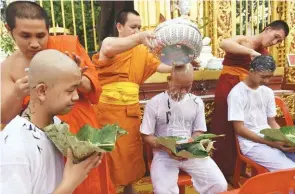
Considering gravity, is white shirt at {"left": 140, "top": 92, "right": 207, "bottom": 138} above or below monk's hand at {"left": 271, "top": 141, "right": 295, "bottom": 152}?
above

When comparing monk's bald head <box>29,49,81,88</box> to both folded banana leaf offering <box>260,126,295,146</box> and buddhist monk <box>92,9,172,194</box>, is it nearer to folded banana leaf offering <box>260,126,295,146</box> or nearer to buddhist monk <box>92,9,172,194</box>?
buddhist monk <box>92,9,172,194</box>

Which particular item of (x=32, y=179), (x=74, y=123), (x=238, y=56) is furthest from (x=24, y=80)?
(x=238, y=56)

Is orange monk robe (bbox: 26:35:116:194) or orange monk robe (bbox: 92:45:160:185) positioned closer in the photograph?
orange monk robe (bbox: 26:35:116:194)

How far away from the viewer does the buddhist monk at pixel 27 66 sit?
1.58 meters

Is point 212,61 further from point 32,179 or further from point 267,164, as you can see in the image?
point 32,179

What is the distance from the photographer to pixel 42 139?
3.95 feet

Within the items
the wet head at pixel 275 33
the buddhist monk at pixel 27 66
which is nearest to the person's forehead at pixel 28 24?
the buddhist monk at pixel 27 66

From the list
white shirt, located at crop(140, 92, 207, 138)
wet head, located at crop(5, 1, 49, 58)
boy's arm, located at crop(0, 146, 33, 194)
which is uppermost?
wet head, located at crop(5, 1, 49, 58)

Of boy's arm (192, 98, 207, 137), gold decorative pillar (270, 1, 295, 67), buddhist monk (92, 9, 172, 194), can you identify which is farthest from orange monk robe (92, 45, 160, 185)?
gold decorative pillar (270, 1, 295, 67)

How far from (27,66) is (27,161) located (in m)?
0.78

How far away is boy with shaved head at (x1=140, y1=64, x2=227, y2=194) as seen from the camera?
2.26 meters

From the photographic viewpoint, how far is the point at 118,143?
A: 8.54ft

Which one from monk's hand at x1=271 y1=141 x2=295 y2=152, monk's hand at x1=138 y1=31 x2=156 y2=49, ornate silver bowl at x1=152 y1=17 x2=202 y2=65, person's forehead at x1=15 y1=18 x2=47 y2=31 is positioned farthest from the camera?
monk's hand at x1=271 y1=141 x2=295 y2=152

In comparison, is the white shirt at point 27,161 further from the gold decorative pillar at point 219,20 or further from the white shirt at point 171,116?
the gold decorative pillar at point 219,20
